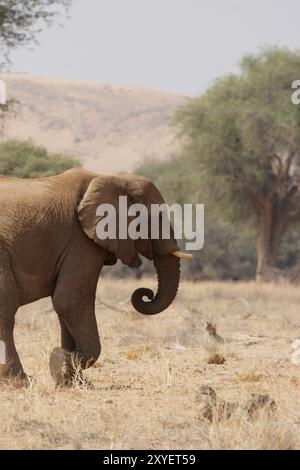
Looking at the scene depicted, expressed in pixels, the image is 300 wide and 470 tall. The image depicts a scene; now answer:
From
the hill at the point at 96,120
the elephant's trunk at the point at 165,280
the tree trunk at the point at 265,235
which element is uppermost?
the hill at the point at 96,120

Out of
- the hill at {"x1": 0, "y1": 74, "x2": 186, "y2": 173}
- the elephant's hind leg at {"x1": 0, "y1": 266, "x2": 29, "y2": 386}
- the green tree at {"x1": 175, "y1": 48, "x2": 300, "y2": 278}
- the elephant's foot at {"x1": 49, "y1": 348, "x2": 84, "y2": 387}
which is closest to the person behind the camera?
the elephant's hind leg at {"x1": 0, "y1": 266, "x2": 29, "y2": 386}

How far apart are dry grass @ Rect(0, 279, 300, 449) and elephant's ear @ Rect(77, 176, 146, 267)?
3.99 ft

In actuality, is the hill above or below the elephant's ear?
above

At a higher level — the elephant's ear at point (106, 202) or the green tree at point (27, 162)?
the green tree at point (27, 162)

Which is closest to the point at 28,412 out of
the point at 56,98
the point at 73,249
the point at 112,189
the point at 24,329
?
the point at 73,249

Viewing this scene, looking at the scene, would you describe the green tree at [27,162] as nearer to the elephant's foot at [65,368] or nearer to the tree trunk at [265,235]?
the tree trunk at [265,235]

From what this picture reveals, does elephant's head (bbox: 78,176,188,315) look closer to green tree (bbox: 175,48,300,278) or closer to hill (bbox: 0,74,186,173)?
green tree (bbox: 175,48,300,278)

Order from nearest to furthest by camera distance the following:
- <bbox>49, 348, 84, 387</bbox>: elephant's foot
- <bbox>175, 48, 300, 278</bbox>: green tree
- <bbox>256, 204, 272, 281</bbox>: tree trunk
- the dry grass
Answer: the dry grass, <bbox>49, 348, 84, 387</bbox>: elephant's foot, <bbox>175, 48, 300, 278</bbox>: green tree, <bbox>256, 204, 272, 281</bbox>: tree trunk

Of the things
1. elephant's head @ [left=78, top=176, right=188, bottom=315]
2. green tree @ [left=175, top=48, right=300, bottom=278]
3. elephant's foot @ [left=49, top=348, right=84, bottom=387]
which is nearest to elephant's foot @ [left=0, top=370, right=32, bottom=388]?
elephant's foot @ [left=49, top=348, right=84, bottom=387]

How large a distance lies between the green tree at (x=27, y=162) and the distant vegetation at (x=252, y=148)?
4.53 meters

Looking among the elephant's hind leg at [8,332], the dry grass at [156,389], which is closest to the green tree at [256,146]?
the dry grass at [156,389]

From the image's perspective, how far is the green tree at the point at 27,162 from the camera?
28.5 meters

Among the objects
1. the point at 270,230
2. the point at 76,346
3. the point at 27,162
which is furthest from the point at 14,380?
the point at 270,230

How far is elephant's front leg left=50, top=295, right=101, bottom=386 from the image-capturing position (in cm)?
898
